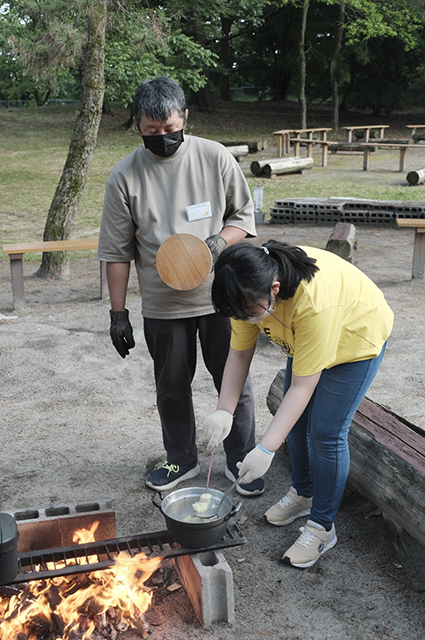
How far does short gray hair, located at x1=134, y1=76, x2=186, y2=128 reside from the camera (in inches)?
104

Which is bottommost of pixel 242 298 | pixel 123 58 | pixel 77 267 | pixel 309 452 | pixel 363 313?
pixel 77 267

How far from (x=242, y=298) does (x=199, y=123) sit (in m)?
23.1

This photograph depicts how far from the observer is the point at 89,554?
235 centimetres

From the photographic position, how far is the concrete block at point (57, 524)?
252cm

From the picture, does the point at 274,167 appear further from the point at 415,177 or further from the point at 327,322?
the point at 327,322

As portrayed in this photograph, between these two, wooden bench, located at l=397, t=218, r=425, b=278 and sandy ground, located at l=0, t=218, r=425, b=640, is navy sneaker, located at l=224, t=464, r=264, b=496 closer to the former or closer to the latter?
sandy ground, located at l=0, t=218, r=425, b=640

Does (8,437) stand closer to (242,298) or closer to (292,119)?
(242,298)

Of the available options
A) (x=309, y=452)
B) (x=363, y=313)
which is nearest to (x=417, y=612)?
(x=309, y=452)

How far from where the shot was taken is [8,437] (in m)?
3.79

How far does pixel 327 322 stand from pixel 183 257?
2.82 feet

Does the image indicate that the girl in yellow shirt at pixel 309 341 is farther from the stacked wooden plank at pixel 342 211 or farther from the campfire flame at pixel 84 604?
the stacked wooden plank at pixel 342 211

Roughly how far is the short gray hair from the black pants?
36.4 inches

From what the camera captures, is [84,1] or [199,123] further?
[199,123]

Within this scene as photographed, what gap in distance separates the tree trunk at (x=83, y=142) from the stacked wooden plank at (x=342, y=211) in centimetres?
402
